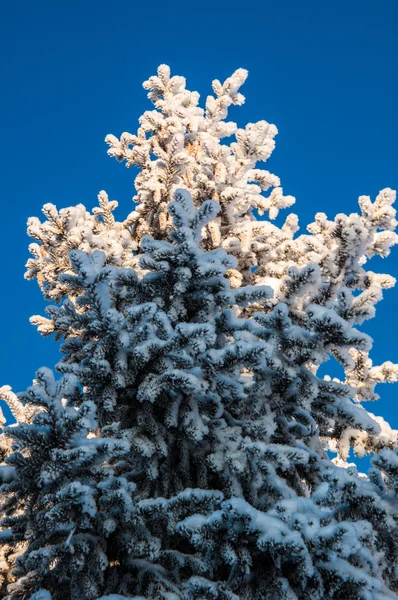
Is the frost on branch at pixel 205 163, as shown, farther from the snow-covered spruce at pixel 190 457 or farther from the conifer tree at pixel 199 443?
the snow-covered spruce at pixel 190 457

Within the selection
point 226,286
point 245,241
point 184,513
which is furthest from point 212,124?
point 184,513

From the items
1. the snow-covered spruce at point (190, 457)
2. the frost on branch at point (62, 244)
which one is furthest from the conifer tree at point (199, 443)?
the frost on branch at point (62, 244)

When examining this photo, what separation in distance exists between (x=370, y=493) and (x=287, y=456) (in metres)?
0.86

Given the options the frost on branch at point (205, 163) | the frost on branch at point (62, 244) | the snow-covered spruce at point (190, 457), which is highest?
the frost on branch at point (205, 163)

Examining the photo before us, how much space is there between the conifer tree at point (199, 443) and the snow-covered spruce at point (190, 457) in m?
0.01

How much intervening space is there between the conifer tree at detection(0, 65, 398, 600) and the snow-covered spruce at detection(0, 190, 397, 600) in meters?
0.01

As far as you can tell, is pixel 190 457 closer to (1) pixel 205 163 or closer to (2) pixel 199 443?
(2) pixel 199 443

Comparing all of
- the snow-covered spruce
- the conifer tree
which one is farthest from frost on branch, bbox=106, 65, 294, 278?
the snow-covered spruce

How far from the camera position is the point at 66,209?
637cm

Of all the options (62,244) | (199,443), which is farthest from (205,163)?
(199,443)

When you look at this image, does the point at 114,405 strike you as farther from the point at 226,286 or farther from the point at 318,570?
the point at 318,570

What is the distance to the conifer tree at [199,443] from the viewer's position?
2676 mm

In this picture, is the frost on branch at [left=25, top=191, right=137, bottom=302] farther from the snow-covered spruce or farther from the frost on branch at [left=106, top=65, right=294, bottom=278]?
the snow-covered spruce

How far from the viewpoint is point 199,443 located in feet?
13.7
